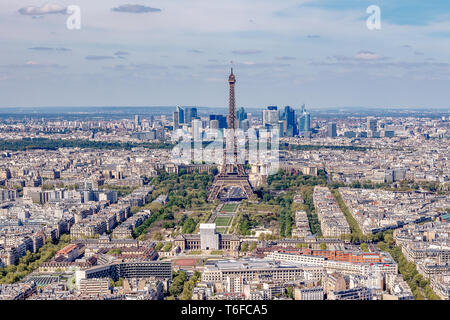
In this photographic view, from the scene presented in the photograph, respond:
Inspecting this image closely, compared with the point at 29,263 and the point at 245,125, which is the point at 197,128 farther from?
the point at 29,263

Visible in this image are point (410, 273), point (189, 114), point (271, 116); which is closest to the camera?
point (410, 273)

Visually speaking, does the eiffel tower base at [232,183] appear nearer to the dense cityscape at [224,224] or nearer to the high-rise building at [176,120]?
the dense cityscape at [224,224]

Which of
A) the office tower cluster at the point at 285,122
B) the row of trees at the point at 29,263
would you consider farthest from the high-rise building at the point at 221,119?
the row of trees at the point at 29,263

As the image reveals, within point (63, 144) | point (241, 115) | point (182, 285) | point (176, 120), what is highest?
point (241, 115)

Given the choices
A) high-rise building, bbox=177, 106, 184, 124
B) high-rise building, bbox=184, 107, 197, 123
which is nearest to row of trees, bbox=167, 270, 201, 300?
high-rise building, bbox=184, 107, 197, 123

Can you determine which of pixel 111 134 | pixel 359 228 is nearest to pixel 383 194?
pixel 359 228

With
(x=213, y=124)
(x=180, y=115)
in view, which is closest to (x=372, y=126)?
(x=213, y=124)
